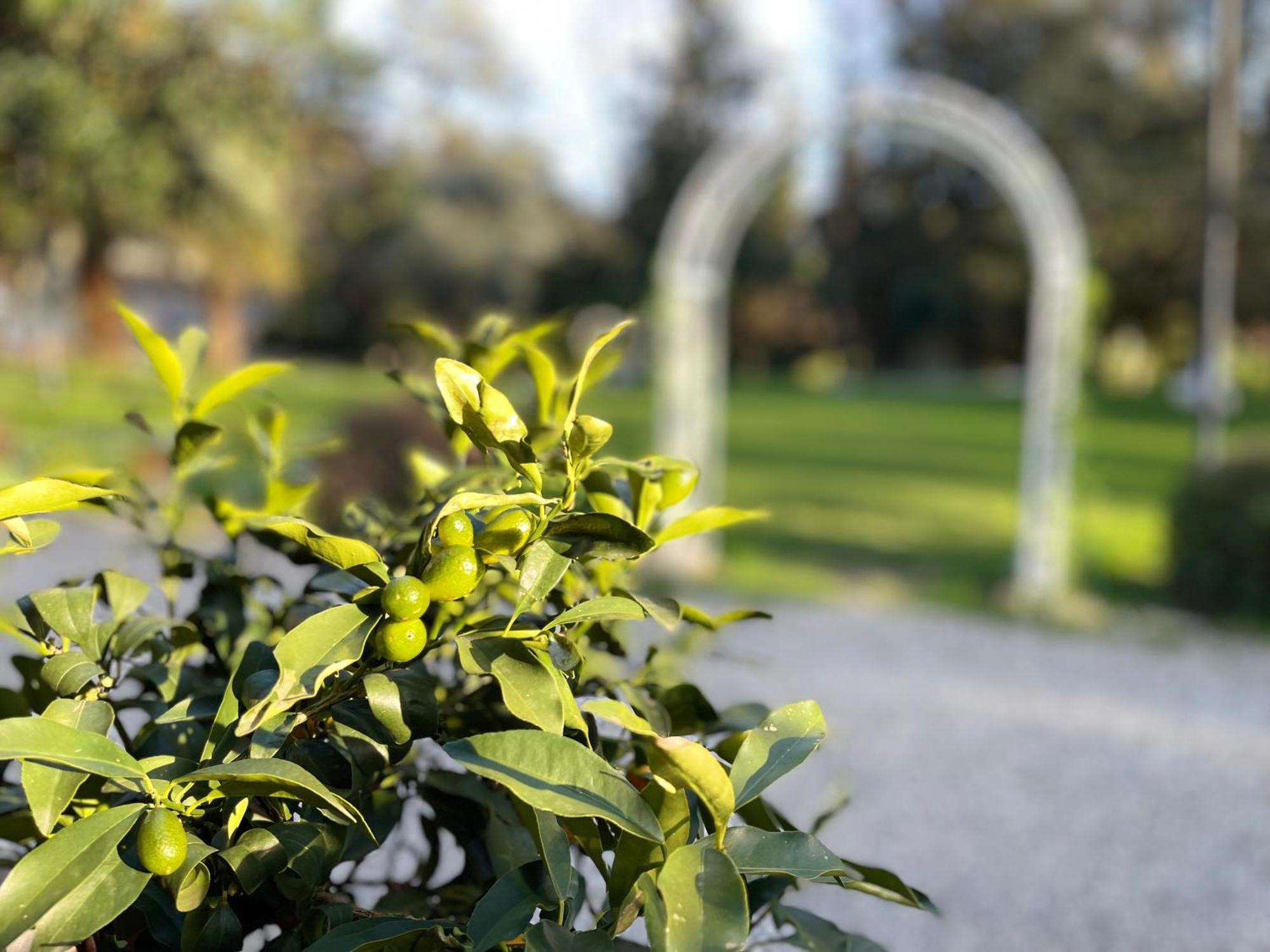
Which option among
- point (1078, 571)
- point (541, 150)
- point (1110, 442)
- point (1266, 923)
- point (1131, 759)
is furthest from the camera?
point (541, 150)

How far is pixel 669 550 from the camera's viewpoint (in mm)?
7504

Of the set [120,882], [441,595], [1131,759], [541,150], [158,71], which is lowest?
[1131,759]

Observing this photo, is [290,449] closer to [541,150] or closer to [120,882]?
[120,882]

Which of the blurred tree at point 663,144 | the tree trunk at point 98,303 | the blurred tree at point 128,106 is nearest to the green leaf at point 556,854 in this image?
the blurred tree at point 128,106

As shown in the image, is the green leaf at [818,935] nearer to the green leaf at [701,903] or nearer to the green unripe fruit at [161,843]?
the green leaf at [701,903]

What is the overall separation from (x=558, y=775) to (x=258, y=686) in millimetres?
220

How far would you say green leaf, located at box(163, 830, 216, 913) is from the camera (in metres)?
0.74

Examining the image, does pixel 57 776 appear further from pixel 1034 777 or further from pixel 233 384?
pixel 1034 777

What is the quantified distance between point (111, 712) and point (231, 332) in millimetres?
26396

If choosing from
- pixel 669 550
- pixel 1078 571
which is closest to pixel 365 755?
pixel 669 550

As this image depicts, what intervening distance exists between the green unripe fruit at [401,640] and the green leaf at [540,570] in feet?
0.23

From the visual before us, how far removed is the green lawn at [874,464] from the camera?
25.0ft

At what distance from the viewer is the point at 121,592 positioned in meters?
0.97

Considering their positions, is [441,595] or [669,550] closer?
[441,595]
